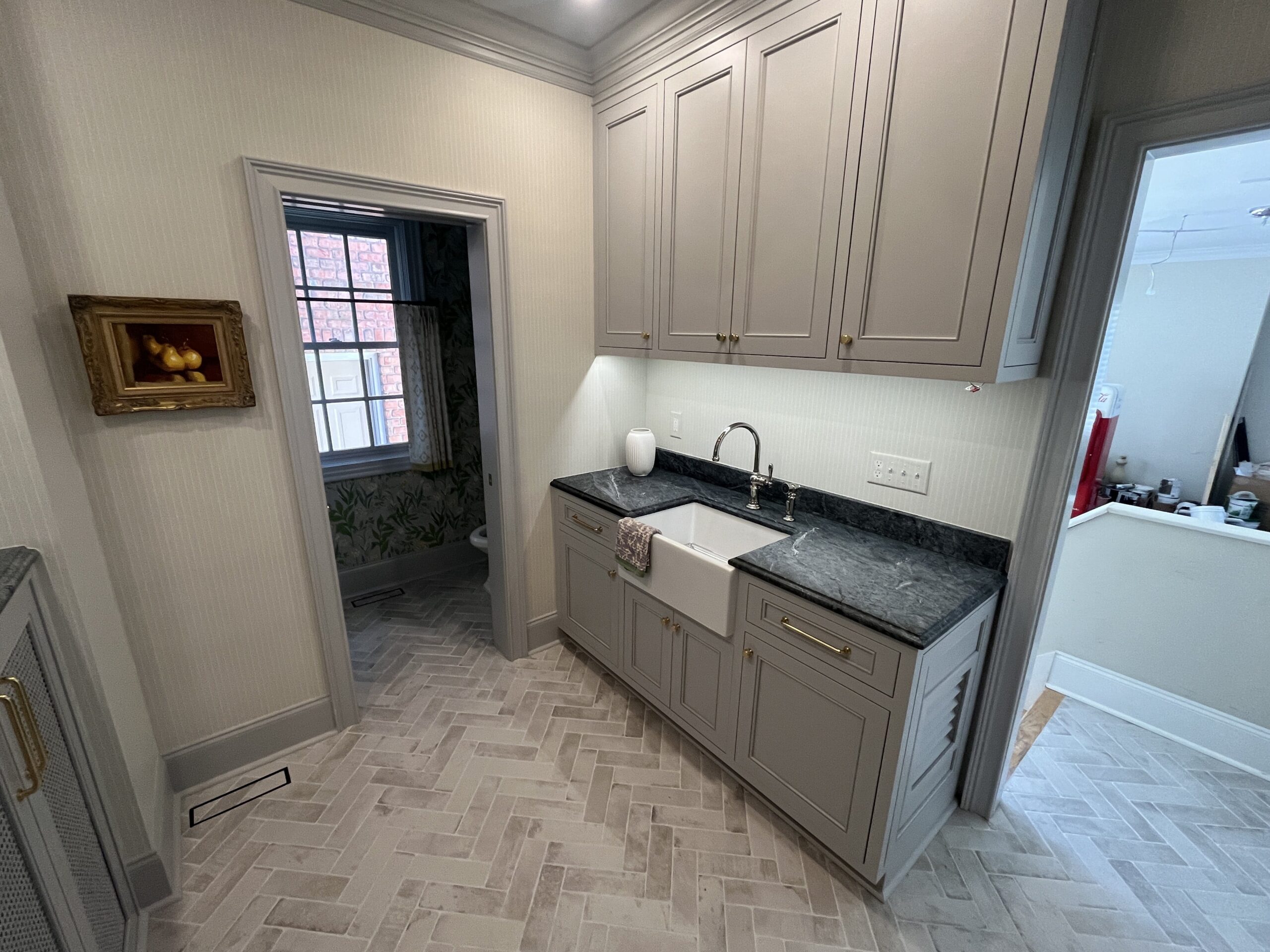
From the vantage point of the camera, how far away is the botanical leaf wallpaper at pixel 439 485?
332cm

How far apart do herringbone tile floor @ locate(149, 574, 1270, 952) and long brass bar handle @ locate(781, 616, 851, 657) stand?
795 mm

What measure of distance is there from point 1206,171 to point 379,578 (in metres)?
4.69

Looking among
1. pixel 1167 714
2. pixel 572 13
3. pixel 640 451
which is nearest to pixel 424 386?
pixel 640 451

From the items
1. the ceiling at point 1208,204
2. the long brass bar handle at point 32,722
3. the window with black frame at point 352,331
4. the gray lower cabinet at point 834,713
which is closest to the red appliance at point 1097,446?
the ceiling at point 1208,204

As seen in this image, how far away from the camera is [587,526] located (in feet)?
8.02

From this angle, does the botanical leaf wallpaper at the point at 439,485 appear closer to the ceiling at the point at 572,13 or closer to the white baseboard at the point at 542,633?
the white baseboard at the point at 542,633

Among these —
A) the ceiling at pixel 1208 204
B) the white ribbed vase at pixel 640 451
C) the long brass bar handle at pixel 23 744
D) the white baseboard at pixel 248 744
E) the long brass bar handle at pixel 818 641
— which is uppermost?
the ceiling at pixel 1208 204

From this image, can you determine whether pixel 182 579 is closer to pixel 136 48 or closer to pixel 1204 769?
pixel 136 48

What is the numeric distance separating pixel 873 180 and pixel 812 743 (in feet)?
5.57

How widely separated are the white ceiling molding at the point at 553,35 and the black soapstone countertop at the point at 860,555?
68.0 inches

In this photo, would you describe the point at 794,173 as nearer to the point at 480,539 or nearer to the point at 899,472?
the point at 899,472

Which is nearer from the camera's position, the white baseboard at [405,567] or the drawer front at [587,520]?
the drawer front at [587,520]

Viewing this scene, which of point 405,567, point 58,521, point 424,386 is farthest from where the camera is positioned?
point 405,567

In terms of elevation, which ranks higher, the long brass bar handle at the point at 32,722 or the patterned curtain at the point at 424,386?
the patterned curtain at the point at 424,386
